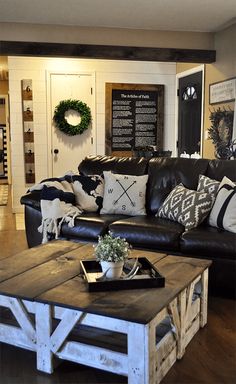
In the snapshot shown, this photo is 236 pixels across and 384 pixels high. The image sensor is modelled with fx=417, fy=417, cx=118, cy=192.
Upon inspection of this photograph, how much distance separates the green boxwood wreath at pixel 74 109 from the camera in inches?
252

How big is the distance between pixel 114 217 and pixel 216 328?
142 cm

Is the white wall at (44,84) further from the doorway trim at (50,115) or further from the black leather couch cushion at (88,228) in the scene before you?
the black leather couch cushion at (88,228)

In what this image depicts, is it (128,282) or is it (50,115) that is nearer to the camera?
(128,282)

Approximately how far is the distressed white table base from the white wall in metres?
4.39

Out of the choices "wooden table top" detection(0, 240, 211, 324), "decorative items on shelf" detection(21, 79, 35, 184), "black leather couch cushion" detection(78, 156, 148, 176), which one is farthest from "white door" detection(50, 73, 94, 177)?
"wooden table top" detection(0, 240, 211, 324)

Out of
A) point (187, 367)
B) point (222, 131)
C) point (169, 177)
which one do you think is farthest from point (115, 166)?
point (187, 367)

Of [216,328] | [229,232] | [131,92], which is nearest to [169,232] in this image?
[229,232]

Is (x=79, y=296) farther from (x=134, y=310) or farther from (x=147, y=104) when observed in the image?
(x=147, y=104)

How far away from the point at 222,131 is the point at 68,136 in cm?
239

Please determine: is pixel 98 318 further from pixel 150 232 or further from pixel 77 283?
pixel 150 232

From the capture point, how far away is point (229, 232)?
3078mm

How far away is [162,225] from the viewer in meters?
3.30

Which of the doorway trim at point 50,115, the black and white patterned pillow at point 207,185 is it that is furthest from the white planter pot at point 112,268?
the doorway trim at point 50,115

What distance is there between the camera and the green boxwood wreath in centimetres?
639
